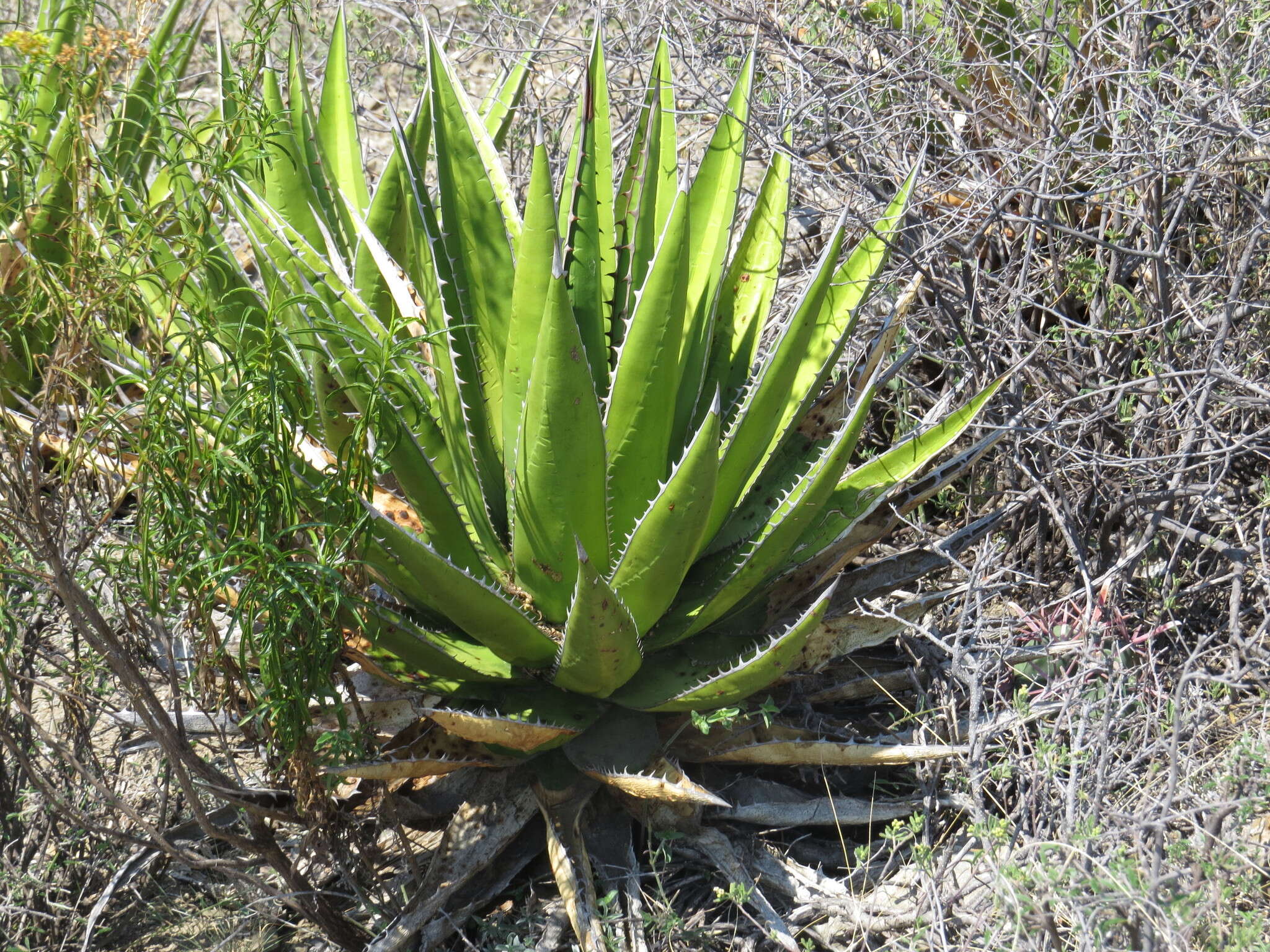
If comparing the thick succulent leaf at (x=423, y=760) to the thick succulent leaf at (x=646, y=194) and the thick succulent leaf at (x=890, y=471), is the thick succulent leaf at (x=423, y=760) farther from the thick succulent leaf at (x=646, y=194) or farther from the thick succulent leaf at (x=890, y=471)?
the thick succulent leaf at (x=646, y=194)

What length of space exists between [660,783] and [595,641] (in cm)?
28

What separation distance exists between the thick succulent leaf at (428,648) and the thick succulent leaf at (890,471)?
688 mm

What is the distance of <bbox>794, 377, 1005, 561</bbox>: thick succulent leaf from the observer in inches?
93.3

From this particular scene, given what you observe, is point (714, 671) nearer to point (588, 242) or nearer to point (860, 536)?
point (860, 536)

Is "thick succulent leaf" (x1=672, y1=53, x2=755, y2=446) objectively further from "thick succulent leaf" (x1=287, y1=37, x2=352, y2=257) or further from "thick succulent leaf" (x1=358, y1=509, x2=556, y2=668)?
"thick succulent leaf" (x1=287, y1=37, x2=352, y2=257)

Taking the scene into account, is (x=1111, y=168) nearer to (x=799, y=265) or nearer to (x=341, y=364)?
(x=799, y=265)

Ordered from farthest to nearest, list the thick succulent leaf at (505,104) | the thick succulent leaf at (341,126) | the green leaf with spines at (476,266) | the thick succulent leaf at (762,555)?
the thick succulent leaf at (505,104) → the thick succulent leaf at (341,126) → the green leaf with spines at (476,266) → the thick succulent leaf at (762,555)

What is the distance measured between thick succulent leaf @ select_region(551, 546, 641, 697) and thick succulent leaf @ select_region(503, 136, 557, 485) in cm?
37

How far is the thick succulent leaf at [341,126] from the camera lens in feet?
9.51

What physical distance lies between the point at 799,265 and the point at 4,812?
9.06 ft

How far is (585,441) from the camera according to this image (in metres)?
1.98

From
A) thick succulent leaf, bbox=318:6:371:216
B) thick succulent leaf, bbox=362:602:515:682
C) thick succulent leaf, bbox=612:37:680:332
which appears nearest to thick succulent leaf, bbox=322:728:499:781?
thick succulent leaf, bbox=362:602:515:682

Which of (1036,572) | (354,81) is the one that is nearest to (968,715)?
(1036,572)

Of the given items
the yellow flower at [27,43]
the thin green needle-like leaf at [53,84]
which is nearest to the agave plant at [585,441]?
the yellow flower at [27,43]
